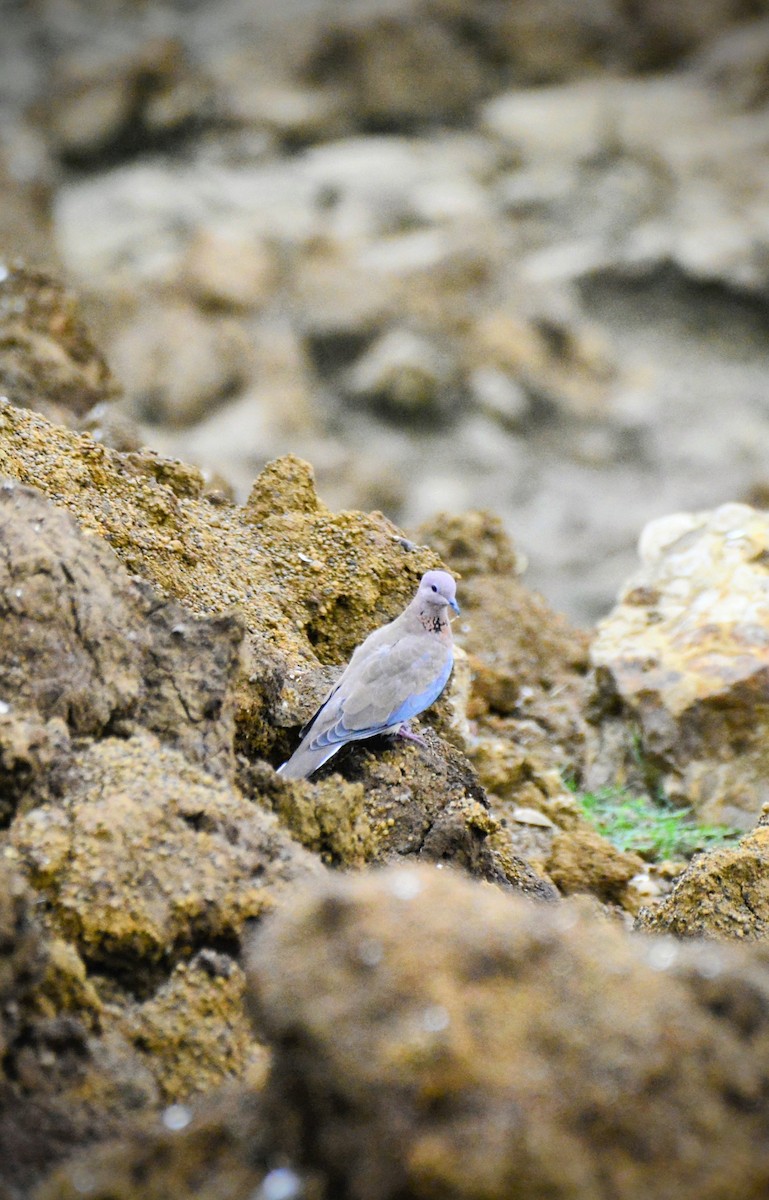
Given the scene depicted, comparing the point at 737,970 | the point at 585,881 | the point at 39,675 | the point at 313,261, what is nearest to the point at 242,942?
the point at 39,675

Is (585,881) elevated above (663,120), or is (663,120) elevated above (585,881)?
(663,120)

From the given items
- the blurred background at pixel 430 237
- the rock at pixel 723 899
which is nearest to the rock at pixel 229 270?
the blurred background at pixel 430 237

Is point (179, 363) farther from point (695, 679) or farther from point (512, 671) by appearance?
point (695, 679)

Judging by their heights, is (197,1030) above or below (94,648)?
below

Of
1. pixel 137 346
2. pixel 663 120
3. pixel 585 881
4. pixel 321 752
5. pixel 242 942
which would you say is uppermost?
pixel 663 120

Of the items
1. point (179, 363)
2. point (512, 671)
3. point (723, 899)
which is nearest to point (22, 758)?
point (723, 899)

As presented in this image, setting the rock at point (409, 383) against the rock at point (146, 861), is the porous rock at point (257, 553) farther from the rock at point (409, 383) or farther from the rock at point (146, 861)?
the rock at point (409, 383)

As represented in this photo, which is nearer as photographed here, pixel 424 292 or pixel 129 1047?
pixel 129 1047

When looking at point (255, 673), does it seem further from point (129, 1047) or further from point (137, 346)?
point (137, 346)
